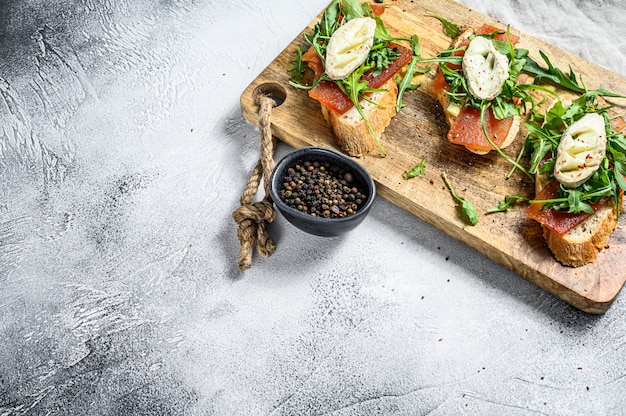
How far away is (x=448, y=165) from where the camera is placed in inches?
116

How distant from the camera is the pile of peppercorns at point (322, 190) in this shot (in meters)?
2.76

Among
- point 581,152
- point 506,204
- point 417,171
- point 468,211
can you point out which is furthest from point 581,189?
point 417,171

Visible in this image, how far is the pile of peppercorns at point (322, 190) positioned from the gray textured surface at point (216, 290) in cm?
27

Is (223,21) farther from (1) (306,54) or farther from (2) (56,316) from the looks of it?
(2) (56,316)

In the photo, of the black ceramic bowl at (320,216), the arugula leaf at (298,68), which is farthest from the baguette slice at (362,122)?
the arugula leaf at (298,68)

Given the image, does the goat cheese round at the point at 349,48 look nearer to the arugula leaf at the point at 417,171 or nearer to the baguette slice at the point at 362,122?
the baguette slice at the point at 362,122

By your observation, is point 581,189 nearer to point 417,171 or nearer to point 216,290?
point 417,171

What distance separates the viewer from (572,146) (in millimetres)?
2621

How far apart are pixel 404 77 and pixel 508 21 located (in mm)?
876

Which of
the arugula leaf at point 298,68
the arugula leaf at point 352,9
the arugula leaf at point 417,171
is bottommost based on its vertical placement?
the arugula leaf at point 417,171

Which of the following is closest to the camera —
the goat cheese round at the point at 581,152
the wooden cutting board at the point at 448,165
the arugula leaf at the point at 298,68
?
the goat cheese round at the point at 581,152

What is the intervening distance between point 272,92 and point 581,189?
1469 millimetres

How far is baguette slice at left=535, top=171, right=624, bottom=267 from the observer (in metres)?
2.62

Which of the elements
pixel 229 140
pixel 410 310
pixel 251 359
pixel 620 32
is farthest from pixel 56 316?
pixel 620 32
